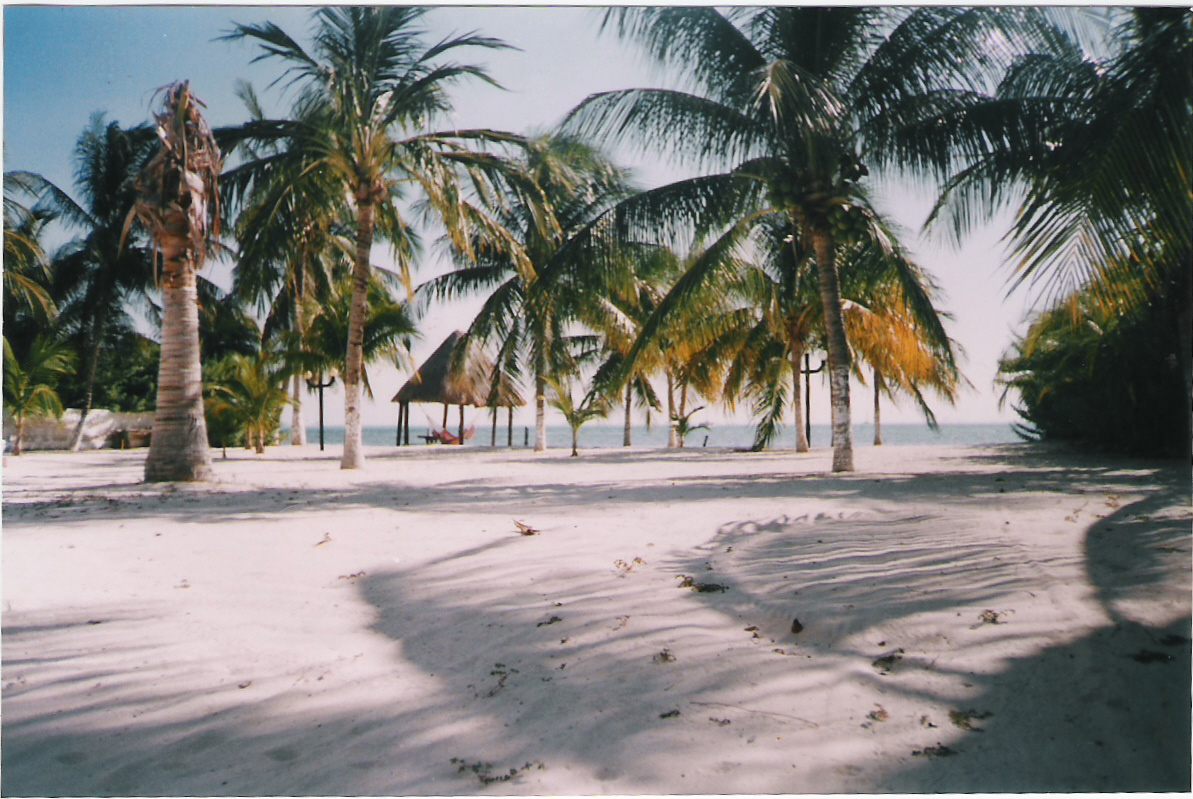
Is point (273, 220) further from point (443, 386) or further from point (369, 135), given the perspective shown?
point (443, 386)

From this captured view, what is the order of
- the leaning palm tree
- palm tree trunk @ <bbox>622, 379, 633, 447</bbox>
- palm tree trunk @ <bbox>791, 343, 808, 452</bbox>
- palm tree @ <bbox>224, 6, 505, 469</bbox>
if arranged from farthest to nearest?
1. palm tree trunk @ <bbox>622, 379, 633, 447</bbox>
2. palm tree trunk @ <bbox>791, 343, 808, 452</bbox>
3. the leaning palm tree
4. palm tree @ <bbox>224, 6, 505, 469</bbox>

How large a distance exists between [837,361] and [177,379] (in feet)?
20.2

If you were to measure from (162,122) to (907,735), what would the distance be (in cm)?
515

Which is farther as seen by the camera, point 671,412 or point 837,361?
point 671,412

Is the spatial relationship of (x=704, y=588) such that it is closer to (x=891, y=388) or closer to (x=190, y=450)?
(x=190, y=450)

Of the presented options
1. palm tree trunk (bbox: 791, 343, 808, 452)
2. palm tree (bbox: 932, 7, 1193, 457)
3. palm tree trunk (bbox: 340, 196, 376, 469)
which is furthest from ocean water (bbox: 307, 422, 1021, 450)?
palm tree trunk (bbox: 340, 196, 376, 469)

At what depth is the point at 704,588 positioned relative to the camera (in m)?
2.57

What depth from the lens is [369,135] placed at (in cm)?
715

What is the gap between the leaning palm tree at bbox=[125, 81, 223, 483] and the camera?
5652 millimetres

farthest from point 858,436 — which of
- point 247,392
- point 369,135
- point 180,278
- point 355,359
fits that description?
point 180,278

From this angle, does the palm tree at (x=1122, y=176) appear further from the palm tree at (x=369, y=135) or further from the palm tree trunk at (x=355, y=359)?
the palm tree trunk at (x=355, y=359)

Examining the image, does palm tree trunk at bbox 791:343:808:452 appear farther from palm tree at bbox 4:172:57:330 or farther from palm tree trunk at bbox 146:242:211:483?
palm tree at bbox 4:172:57:330

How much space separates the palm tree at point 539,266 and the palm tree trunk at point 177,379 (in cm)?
263

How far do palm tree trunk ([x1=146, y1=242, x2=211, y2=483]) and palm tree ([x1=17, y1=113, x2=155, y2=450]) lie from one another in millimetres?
449
